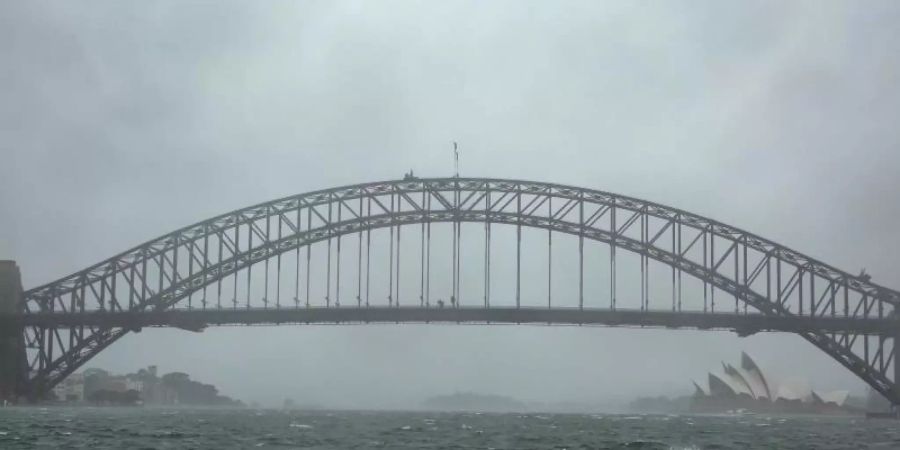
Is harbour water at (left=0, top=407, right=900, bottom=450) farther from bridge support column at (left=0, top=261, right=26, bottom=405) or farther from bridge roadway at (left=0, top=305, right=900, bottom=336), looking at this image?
bridge support column at (left=0, top=261, right=26, bottom=405)

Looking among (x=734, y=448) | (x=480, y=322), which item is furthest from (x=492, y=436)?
(x=480, y=322)

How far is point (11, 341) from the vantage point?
364ft

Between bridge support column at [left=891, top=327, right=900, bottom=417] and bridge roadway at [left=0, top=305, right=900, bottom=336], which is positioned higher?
bridge roadway at [left=0, top=305, right=900, bottom=336]

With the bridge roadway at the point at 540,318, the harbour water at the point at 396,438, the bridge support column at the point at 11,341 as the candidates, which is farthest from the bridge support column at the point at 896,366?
the bridge support column at the point at 11,341

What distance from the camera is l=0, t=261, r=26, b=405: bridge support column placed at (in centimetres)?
10956

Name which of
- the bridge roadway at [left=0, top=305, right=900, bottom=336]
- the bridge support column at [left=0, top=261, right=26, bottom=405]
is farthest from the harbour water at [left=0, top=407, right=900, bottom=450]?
the bridge support column at [left=0, top=261, right=26, bottom=405]

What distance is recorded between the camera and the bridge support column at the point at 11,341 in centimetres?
10956

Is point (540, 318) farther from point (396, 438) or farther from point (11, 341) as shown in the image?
point (11, 341)

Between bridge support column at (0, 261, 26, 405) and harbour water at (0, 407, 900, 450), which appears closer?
harbour water at (0, 407, 900, 450)

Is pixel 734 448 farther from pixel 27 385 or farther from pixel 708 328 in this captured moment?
pixel 27 385

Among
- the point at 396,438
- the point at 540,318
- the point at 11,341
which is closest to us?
the point at 396,438

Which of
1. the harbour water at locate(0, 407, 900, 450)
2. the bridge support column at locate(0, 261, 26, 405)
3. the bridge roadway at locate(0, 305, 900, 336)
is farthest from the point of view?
the bridge support column at locate(0, 261, 26, 405)

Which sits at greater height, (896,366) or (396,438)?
(896,366)

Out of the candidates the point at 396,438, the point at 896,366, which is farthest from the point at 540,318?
the point at 396,438
